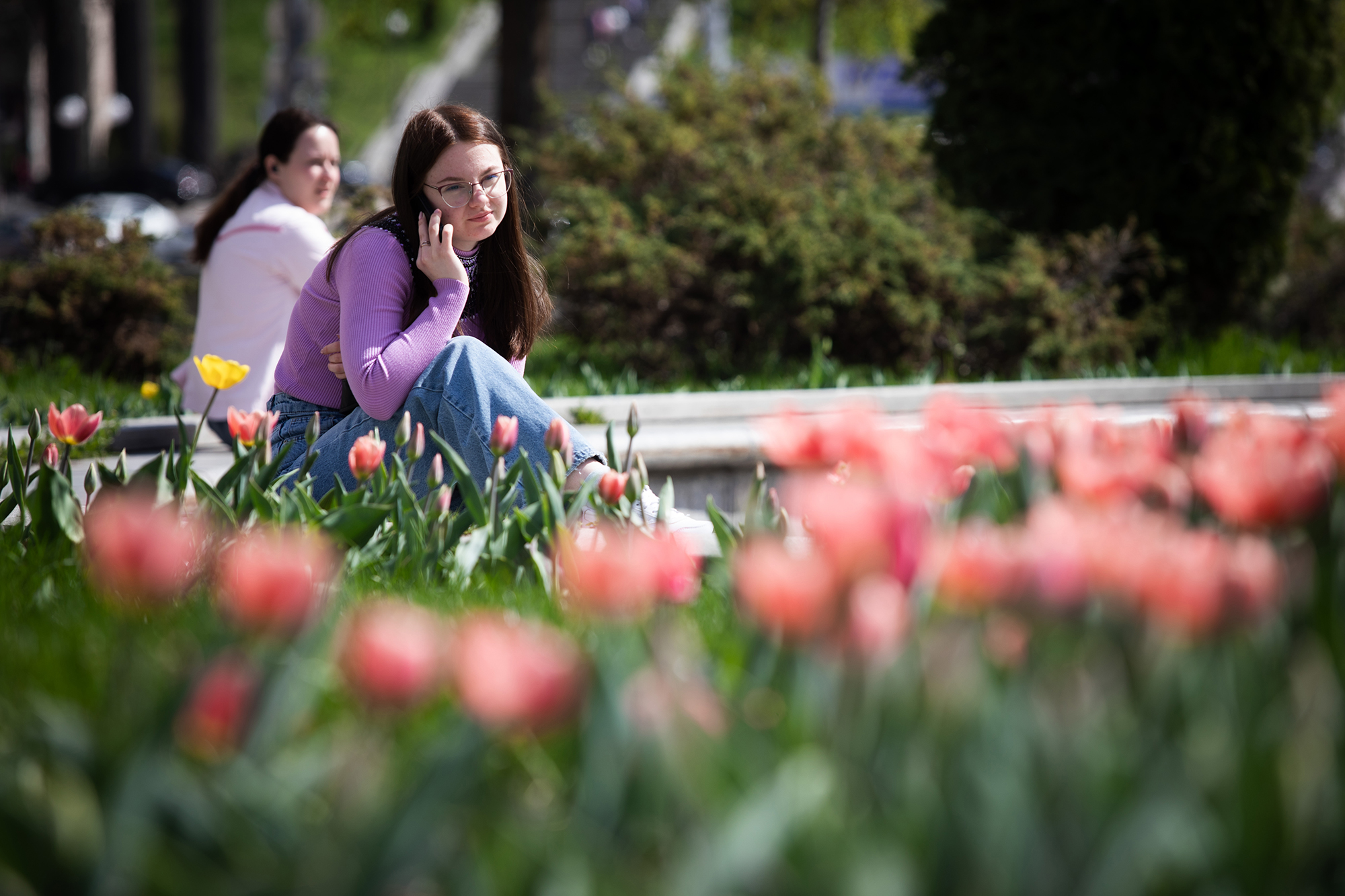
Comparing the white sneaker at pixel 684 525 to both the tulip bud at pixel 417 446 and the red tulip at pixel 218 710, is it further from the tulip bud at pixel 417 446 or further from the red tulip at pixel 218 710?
the red tulip at pixel 218 710

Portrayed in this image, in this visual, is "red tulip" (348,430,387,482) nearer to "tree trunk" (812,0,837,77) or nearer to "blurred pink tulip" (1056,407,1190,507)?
"blurred pink tulip" (1056,407,1190,507)

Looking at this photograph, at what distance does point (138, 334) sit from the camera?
591 cm

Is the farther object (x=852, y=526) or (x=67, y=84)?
(x=67, y=84)

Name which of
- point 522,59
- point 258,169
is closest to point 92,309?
point 258,169

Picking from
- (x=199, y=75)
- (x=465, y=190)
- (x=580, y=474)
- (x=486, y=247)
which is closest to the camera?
(x=580, y=474)

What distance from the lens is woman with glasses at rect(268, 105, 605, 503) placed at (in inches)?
109

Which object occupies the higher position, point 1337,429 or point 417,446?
point 1337,429

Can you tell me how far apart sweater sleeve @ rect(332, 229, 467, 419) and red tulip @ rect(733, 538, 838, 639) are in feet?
6.02

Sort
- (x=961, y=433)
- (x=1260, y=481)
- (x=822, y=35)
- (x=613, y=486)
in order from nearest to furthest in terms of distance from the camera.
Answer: (x=1260, y=481) < (x=961, y=433) < (x=613, y=486) < (x=822, y=35)

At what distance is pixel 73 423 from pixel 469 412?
791 millimetres

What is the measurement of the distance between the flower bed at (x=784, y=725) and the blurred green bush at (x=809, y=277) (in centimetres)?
433

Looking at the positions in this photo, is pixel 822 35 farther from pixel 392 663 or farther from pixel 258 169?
pixel 392 663

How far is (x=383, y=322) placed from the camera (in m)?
2.94

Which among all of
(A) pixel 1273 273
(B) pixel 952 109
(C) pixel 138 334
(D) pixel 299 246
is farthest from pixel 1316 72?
(C) pixel 138 334
